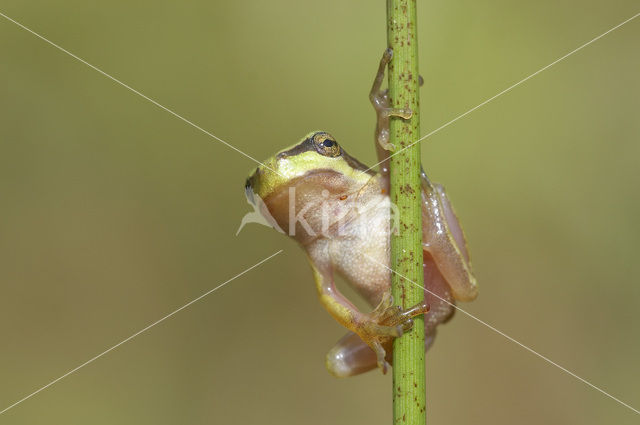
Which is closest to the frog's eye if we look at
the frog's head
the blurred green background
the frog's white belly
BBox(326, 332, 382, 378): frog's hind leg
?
the frog's head

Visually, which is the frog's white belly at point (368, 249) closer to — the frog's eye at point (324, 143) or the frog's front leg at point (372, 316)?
the frog's front leg at point (372, 316)

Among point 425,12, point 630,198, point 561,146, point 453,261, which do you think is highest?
point 425,12

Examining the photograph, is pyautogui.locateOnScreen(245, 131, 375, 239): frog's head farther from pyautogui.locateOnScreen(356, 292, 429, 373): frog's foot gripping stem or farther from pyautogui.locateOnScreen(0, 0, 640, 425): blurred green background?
pyautogui.locateOnScreen(0, 0, 640, 425): blurred green background

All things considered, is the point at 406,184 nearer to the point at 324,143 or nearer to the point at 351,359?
the point at 324,143

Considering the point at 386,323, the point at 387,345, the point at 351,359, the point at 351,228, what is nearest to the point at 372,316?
the point at 386,323

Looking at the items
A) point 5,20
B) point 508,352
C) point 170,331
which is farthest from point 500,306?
point 5,20

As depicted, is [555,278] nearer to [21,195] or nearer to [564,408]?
[564,408]
